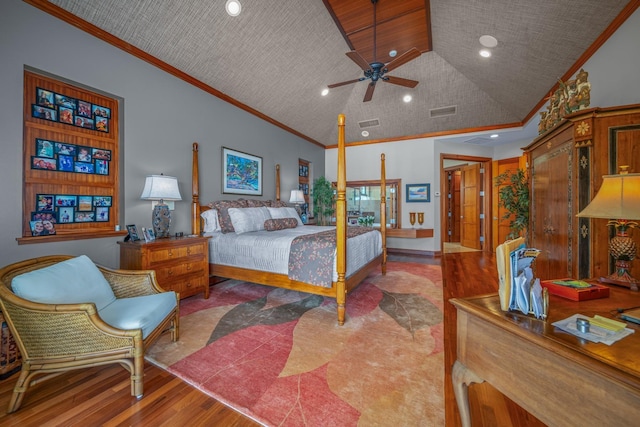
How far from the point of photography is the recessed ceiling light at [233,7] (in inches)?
117

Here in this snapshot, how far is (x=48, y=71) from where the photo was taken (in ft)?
8.02

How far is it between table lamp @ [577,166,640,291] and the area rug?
1.21 meters

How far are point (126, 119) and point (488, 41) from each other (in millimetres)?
4687

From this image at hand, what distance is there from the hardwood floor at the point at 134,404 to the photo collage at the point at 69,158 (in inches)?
71.8

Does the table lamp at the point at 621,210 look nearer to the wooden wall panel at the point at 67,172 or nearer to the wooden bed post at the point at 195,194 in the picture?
the wooden bed post at the point at 195,194

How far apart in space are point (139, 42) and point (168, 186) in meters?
1.73

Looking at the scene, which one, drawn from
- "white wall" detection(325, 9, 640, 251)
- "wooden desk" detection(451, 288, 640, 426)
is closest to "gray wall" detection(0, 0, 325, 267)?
"white wall" detection(325, 9, 640, 251)

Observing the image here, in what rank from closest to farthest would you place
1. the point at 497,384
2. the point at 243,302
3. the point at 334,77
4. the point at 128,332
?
the point at 497,384
the point at 128,332
the point at 243,302
the point at 334,77

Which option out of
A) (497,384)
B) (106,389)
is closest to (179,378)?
(106,389)

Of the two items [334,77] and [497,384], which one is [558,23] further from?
[497,384]

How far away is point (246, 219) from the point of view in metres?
3.78

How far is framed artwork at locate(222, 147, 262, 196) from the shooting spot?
4.37 meters

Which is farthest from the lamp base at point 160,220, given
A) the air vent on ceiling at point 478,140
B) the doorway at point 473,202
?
the air vent on ceiling at point 478,140

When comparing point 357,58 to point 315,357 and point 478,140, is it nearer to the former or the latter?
point 315,357
